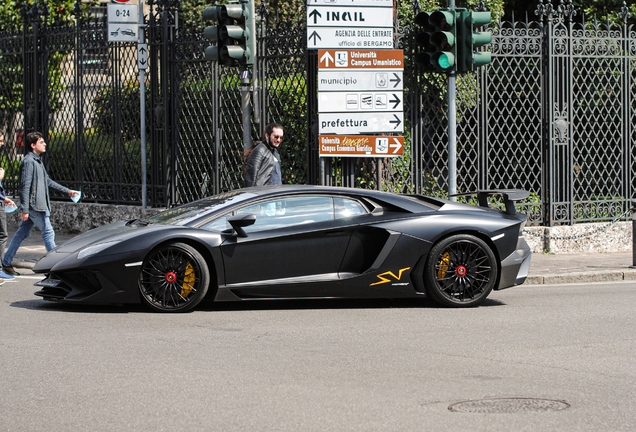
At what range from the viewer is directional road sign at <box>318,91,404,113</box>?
14.6m

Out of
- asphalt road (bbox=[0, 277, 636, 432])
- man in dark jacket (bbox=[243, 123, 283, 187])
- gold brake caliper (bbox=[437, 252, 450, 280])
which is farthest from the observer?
man in dark jacket (bbox=[243, 123, 283, 187])

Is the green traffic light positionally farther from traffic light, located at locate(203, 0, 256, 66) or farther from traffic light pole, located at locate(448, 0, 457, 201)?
traffic light, located at locate(203, 0, 256, 66)

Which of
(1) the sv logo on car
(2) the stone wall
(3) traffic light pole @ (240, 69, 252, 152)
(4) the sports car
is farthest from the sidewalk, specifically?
(3) traffic light pole @ (240, 69, 252, 152)

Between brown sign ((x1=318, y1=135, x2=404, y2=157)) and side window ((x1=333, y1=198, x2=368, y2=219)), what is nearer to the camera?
side window ((x1=333, y1=198, x2=368, y2=219))

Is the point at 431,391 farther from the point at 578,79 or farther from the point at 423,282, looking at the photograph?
the point at 578,79

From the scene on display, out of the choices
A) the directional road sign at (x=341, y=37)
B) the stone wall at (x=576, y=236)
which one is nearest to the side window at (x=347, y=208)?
the directional road sign at (x=341, y=37)

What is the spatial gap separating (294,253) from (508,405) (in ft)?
13.5

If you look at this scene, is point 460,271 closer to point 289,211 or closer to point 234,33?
point 289,211

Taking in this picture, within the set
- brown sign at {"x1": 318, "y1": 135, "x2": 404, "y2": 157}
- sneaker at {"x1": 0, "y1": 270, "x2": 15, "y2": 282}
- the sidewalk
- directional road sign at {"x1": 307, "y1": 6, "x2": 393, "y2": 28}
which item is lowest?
the sidewalk

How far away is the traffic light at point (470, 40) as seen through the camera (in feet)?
44.2

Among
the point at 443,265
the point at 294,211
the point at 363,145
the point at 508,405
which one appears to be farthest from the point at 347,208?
the point at 508,405

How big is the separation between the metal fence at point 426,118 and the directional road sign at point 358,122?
0.55m

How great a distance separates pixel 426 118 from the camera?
15641mm

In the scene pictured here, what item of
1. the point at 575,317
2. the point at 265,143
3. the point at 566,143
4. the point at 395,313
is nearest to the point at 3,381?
the point at 395,313
